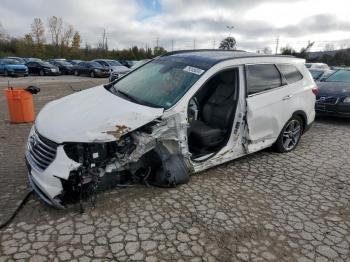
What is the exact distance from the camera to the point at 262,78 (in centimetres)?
486

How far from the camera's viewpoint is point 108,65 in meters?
27.5

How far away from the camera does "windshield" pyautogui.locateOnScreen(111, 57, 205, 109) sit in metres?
4.01

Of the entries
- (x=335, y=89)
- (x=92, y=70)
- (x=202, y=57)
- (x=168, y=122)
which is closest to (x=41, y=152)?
(x=168, y=122)

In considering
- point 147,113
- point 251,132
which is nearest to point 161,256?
point 147,113

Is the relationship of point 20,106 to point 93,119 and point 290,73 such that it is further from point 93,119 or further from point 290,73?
point 290,73

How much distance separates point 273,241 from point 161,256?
1132 mm

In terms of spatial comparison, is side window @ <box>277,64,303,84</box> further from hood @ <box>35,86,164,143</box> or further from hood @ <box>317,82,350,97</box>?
hood @ <box>317,82,350,97</box>

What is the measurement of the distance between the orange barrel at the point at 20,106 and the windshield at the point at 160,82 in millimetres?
3540

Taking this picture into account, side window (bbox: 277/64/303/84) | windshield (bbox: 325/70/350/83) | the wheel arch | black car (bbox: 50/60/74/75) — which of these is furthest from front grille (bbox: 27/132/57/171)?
black car (bbox: 50/60/74/75)

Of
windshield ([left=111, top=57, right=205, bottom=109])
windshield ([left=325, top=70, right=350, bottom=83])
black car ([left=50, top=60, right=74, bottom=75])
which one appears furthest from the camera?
black car ([left=50, top=60, right=74, bottom=75])

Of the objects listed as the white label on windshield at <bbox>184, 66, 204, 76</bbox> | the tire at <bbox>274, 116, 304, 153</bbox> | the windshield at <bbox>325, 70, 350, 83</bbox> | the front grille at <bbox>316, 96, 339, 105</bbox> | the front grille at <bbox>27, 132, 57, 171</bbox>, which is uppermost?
the white label on windshield at <bbox>184, 66, 204, 76</bbox>

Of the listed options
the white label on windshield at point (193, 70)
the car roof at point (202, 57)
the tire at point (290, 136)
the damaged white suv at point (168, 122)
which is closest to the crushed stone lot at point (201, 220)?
the damaged white suv at point (168, 122)

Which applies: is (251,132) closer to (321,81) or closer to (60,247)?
(60,247)

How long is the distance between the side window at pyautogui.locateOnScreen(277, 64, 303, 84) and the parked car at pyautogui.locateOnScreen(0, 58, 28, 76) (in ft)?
82.6
